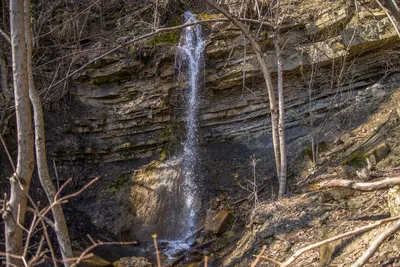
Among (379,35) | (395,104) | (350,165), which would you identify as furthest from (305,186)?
(379,35)

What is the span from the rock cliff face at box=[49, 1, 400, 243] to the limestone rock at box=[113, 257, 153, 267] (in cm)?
172

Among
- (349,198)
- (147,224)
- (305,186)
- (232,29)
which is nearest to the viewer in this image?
(349,198)

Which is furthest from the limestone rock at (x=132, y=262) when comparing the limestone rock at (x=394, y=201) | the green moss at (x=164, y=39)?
the green moss at (x=164, y=39)

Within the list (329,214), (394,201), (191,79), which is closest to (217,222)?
(329,214)

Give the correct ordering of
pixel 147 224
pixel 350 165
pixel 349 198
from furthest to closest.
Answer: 1. pixel 147 224
2. pixel 350 165
3. pixel 349 198

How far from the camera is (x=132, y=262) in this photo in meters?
7.23

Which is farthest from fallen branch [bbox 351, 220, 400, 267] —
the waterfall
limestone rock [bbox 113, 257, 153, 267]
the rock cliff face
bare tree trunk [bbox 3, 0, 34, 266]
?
the waterfall

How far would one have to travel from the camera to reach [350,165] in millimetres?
6547

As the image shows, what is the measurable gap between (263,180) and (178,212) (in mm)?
2577

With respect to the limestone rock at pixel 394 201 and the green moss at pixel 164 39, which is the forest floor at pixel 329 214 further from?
the green moss at pixel 164 39

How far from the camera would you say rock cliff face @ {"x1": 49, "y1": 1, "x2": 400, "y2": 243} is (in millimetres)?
9562

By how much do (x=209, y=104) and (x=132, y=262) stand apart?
573 cm

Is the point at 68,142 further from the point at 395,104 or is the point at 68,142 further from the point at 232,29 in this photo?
the point at 395,104

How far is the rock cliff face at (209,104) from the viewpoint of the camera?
31.4 feet
